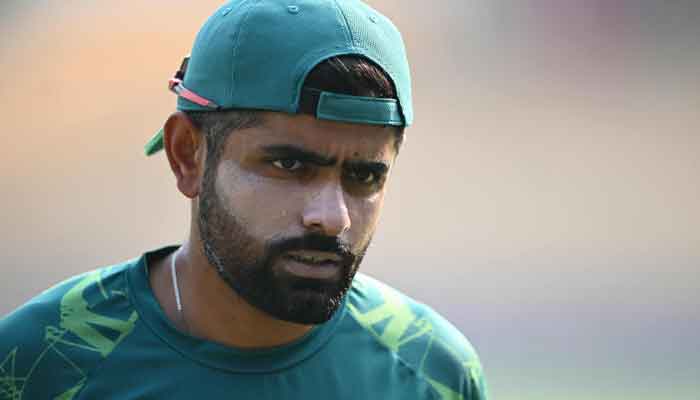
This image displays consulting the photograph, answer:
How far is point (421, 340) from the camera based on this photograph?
2316 millimetres

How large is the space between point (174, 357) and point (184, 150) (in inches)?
16.7

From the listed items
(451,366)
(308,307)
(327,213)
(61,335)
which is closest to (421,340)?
(451,366)

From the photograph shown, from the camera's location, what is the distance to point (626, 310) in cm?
492

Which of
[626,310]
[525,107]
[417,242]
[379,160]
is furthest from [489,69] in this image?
[379,160]

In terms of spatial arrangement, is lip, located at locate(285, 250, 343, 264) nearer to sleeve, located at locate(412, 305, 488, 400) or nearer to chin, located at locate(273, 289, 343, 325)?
chin, located at locate(273, 289, 343, 325)

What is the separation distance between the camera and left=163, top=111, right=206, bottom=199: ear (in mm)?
2092

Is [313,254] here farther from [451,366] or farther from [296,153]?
[451,366]

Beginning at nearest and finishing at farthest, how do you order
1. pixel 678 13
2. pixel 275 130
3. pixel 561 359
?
pixel 275 130 < pixel 561 359 < pixel 678 13

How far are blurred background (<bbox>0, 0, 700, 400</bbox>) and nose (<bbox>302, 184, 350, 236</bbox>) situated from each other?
2912mm

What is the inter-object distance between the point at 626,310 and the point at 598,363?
12.1 inches

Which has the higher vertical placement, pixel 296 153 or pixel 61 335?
pixel 296 153

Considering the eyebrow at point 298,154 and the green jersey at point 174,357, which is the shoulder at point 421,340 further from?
the eyebrow at point 298,154

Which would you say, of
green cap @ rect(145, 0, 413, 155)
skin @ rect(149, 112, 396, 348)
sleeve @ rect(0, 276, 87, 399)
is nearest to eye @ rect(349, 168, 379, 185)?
skin @ rect(149, 112, 396, 348)

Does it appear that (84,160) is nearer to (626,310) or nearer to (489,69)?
(489,69)
